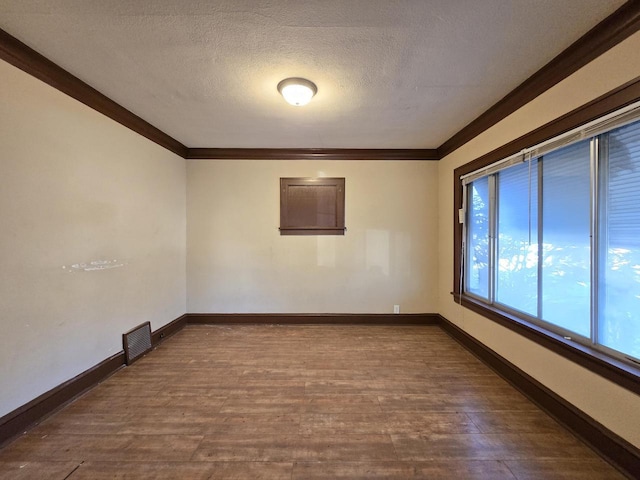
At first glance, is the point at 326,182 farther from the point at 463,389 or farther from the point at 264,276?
the point at 463,389

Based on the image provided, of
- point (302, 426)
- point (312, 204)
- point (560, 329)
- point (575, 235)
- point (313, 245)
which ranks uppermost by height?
point (312, 204)

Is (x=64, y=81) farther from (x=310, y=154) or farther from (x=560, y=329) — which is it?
(x=560, y=329)

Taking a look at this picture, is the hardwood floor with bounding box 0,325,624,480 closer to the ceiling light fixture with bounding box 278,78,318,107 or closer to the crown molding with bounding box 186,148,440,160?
the ceiling light fixture with bounding box 278,78,318,107

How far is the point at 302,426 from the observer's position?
1713 mm

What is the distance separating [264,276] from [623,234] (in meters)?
3.38

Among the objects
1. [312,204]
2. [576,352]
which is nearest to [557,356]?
[576,352]

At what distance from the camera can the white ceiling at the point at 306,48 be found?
137 centimetres

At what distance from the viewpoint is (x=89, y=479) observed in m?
1.35

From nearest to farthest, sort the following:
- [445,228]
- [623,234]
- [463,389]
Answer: [623,234], [463,389], [445,228]

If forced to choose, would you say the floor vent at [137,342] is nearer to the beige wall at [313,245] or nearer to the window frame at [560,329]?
the beige wall at [313,245]

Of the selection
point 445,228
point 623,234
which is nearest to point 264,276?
point 445,228

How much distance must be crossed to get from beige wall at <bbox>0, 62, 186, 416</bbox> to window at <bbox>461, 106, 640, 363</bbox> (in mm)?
3543

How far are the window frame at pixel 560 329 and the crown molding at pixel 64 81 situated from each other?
3.50 metres

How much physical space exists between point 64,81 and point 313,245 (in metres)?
2.79
